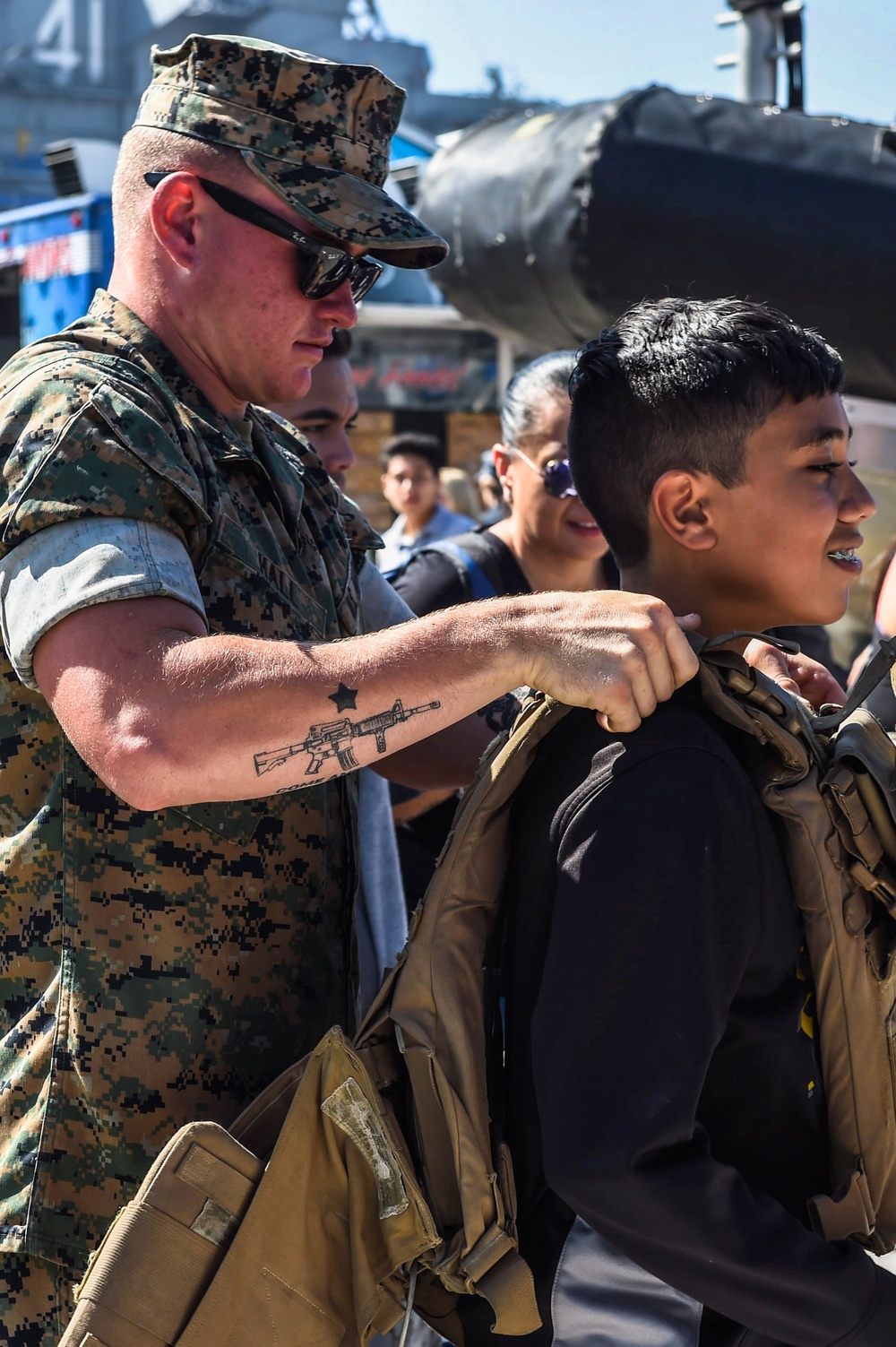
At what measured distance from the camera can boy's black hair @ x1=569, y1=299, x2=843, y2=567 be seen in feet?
5.27

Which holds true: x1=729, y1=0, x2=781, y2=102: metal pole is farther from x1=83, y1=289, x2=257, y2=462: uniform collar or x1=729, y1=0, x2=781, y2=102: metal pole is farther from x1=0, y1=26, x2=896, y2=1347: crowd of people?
x1=83, y1=289, x2=257, y2=462: uniform collar

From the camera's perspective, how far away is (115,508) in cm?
147

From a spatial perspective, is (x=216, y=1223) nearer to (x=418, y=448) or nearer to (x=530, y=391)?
(x=530, y=391)

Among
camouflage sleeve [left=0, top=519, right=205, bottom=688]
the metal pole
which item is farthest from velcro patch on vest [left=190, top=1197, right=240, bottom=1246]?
the metal pole

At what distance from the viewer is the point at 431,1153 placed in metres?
1.39

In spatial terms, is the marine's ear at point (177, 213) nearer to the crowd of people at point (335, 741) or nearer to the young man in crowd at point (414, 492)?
the crowd of people at point (335, 741)

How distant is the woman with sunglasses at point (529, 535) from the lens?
3.18 m

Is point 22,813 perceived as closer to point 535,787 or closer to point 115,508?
point 115,508

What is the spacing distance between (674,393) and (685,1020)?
76 centimetres

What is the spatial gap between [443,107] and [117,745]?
33852mm

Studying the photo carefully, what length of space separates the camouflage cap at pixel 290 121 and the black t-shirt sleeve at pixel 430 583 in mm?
1358

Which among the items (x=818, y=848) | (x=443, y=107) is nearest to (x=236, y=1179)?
(x=818, y=848)

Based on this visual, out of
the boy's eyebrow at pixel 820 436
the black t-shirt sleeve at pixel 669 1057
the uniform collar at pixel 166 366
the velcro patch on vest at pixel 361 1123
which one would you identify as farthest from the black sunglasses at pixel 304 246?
the velcro patch on vest at pixel 361 1123

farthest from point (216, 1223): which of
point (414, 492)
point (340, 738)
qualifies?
point (414, 492)
